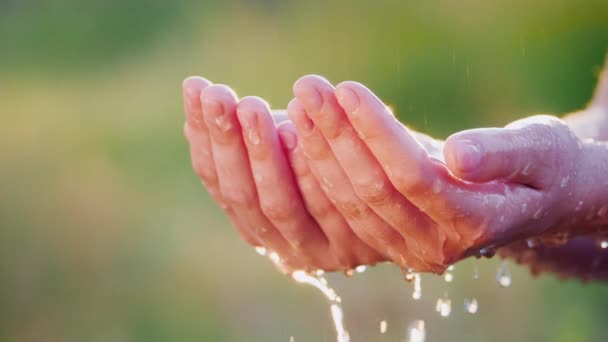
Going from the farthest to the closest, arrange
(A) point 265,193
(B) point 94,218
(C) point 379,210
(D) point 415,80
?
(D) point 415,80, (B) point 94,218, (A) point 265,193, (C) point 379,210

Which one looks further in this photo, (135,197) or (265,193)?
(135,197)

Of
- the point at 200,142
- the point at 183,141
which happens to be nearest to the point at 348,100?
the point at 200,142

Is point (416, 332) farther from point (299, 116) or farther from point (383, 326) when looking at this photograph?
point (299, 116)

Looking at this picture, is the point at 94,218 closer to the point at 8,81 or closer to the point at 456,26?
the point at 8,81

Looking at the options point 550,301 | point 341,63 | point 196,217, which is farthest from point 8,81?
point 550,301

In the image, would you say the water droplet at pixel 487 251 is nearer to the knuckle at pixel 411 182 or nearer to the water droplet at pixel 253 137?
the knuckle at pixel 411 182
